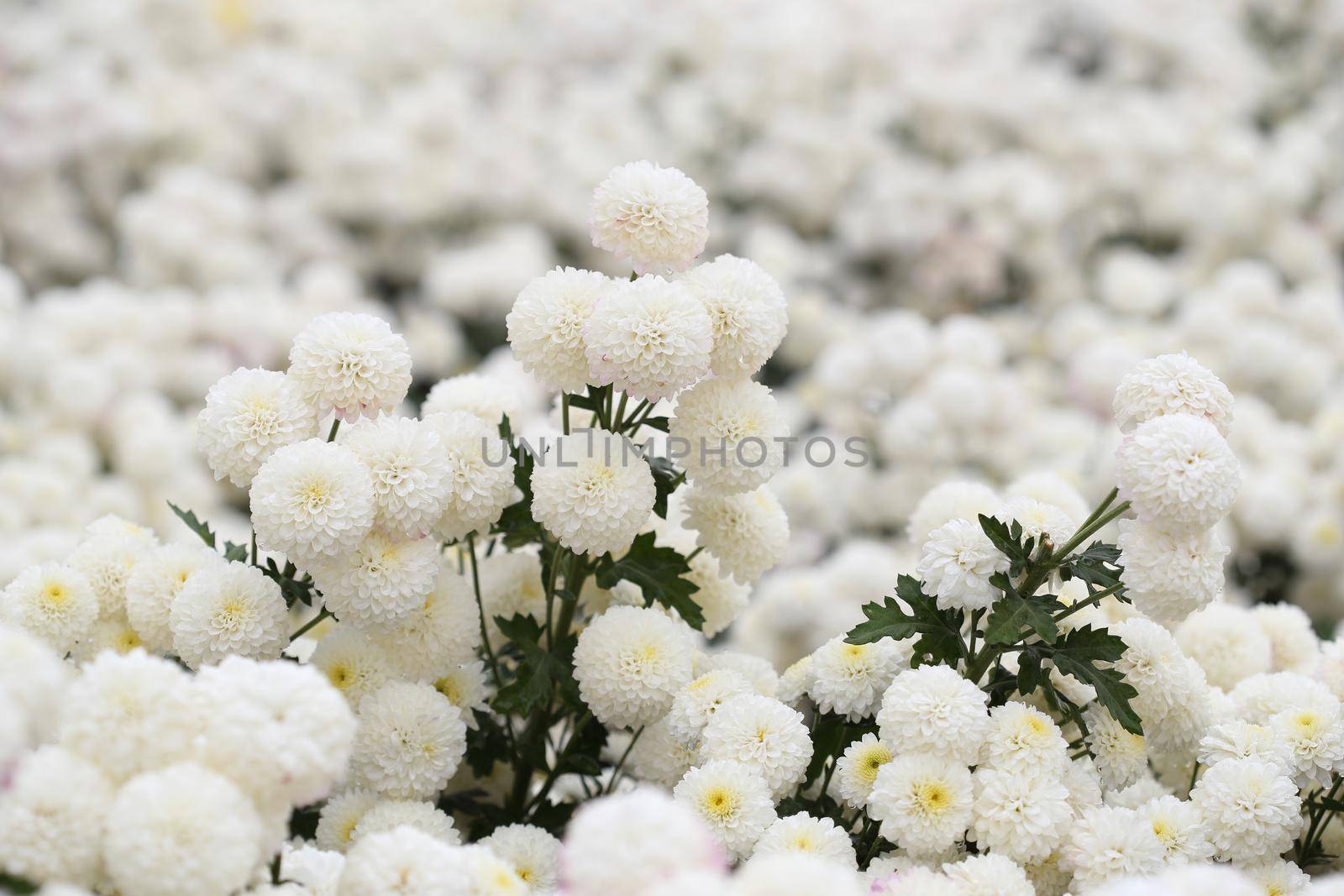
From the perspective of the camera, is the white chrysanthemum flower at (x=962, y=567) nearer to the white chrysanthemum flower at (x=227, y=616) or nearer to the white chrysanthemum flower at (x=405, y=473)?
the white chrysanthemum flower at (x=405, y=473)

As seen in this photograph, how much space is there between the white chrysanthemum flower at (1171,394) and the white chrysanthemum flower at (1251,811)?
463mm

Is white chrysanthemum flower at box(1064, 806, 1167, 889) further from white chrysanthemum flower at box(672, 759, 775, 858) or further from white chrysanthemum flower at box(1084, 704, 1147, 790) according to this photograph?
white chrysanthemum flower at box(672, 759, 775, 858)

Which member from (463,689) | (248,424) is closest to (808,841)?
(463,689)

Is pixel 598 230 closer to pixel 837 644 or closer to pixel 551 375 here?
pixel 551 375

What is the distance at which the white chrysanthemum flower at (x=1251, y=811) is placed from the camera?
165cm

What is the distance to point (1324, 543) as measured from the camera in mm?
3338

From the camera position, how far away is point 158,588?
1.79 metres

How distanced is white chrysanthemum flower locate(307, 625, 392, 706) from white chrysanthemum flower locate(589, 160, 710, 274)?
67 centimetres

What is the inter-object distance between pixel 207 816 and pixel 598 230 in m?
0.93

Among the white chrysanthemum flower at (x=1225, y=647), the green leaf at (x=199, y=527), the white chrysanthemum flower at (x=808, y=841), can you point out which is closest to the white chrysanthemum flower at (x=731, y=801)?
the white chrysanthemum flower at (x=808, y=841)

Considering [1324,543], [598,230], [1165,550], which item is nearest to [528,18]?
[1324,543]

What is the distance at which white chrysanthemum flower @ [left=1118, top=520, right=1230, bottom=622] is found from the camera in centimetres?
161

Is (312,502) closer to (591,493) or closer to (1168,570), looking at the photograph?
(591,493)

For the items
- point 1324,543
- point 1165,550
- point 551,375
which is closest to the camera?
point 1165,550
